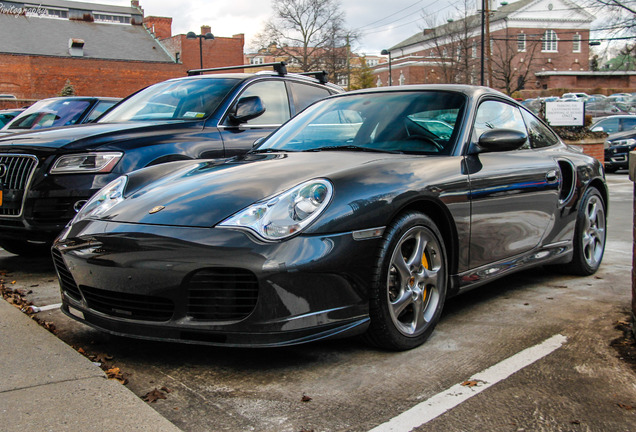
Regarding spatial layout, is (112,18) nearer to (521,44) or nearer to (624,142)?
(521,44)

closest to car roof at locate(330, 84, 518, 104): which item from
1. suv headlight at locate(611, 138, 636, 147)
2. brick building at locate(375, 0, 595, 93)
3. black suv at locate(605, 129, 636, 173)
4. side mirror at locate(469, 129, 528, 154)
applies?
side mirror at locate(469, 129, 528, 154)

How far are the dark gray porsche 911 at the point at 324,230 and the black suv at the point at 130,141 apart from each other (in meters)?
1.22

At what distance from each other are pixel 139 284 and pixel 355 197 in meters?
1.08

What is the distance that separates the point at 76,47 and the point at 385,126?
5626cm

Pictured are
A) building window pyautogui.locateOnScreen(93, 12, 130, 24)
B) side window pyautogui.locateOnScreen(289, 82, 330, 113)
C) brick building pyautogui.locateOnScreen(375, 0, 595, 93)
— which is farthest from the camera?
brick building pyautogui.locateOnScreen(375, 0, 595, 93)

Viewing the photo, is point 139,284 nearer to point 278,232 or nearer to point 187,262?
point 187,262

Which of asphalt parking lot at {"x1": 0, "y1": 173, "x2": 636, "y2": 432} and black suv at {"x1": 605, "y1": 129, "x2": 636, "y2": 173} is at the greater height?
black suv at {"x1": 605, "y1": 129, "x2": 636, "y2": 173}

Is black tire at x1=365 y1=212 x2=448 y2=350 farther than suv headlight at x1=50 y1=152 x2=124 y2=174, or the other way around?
suv headlight at x1=50 y1=152 x2=124 y2=174

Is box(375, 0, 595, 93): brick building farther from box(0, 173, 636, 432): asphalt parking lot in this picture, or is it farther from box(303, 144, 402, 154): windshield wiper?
box(0, 173, 636, 432): asphalt parking lot

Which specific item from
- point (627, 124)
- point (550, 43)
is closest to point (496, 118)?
point (627, 124)

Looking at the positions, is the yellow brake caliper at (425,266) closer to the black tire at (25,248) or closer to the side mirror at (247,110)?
the side mirror at (247,110)

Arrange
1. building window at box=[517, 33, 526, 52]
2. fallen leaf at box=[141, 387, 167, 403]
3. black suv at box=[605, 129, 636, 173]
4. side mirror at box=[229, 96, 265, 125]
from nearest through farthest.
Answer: fallen leaf at box=[141, 387, 167, 403], side mirror at box=[229, 96, 265, 125], black suv at box=[605, 129, 636, 173], building window at box=[517, 33, 526, 52]

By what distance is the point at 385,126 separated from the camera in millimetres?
4129

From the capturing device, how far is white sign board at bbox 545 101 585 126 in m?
17.0
